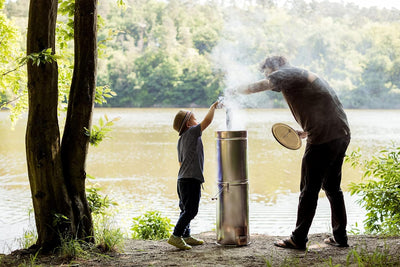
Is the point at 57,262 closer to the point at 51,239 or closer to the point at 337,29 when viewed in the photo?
the point at 51,239

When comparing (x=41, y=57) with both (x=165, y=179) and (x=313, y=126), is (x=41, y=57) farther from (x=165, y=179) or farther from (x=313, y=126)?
(x=165, y=179)

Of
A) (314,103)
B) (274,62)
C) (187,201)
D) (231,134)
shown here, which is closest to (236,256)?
(187,201)

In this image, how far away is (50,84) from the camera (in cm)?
441

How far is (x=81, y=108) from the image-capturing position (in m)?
4.60

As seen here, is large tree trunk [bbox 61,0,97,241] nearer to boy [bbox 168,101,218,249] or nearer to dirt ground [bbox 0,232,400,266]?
dirt ground [bbox 0,232,400,266]

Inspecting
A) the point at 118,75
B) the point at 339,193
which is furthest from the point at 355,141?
the point at 118,75

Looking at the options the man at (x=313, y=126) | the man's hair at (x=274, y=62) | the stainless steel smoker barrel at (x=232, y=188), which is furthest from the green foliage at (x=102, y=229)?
the man's hair at (x=274, y=62)

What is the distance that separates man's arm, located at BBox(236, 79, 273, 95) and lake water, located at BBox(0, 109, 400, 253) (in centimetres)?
81

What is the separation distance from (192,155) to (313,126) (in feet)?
3.87

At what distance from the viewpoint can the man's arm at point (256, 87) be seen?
4466 mm

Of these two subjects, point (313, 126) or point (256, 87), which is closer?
point (313, 126)

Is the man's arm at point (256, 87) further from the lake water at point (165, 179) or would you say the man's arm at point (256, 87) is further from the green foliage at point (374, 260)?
the green foliage at point (374, 260)

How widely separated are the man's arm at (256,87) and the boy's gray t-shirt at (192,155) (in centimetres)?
55

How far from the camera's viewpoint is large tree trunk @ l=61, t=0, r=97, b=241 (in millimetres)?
4551
